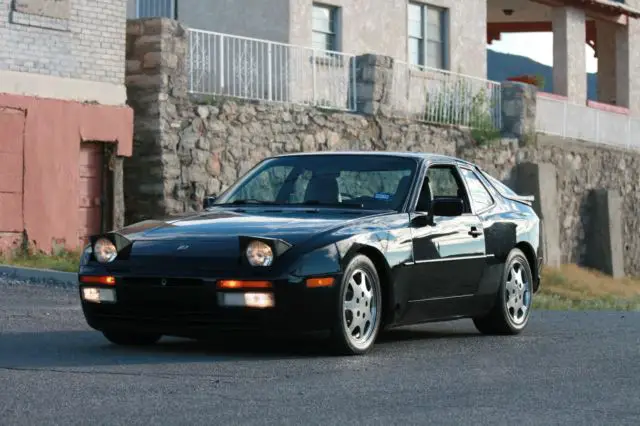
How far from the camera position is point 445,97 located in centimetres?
2870

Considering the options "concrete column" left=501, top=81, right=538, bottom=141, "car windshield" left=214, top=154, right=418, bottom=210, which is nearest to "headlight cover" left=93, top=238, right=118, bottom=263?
"car windshield" left=214, top=154, right=418, bottom=210

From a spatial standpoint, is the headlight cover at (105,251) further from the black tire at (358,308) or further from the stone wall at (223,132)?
the stone wall at (223,132)

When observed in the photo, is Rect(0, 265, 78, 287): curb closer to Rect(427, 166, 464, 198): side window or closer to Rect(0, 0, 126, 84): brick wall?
Rect(0, 0, 126, 84): brick wall

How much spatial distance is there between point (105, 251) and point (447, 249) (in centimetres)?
257

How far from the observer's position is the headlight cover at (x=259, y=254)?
372 inches

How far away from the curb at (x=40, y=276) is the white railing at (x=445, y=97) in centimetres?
1111

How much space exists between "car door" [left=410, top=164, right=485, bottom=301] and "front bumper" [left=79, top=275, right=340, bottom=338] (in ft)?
3.97

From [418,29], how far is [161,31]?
9713mm

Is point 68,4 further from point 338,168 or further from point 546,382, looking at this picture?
point 546,382

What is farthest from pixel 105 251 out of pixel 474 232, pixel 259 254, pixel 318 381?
pixel 474 232

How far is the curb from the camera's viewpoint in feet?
54.8

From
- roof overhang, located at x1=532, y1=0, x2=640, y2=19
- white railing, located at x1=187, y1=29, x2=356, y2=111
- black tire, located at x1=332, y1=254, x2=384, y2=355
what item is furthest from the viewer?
roof overhang, located at x1=532, y1=0, x2=640, y2=19

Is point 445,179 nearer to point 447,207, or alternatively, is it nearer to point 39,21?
point 447,207

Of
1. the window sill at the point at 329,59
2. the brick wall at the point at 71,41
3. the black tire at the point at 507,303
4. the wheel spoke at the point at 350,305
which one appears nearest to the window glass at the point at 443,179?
the black tire at the point at 507,303
